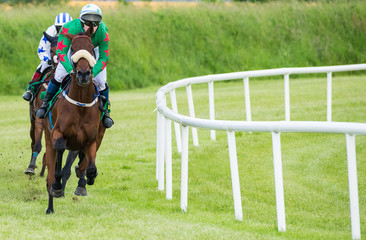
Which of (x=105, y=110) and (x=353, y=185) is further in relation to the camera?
(x=105, y=110)

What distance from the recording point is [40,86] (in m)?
8.67

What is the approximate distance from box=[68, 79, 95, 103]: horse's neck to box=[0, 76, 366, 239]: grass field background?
113 cm

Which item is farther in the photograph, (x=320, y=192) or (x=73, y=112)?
(x=320, y=192)

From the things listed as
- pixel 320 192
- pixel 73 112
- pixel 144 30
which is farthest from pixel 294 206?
pixel 144 30

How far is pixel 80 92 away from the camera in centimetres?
662

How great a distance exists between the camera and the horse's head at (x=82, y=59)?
20.5 feet

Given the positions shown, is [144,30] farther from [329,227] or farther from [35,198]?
[329,227]

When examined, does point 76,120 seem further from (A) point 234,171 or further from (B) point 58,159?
(A) point 234,171

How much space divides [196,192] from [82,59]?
85.8 inches

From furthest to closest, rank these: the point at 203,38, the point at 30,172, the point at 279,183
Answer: the point at 203,38
the point at 30,172
the point at 279,183

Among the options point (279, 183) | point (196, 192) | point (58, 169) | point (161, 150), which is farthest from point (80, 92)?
point (279, 183)

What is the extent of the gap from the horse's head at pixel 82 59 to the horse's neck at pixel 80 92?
19cm

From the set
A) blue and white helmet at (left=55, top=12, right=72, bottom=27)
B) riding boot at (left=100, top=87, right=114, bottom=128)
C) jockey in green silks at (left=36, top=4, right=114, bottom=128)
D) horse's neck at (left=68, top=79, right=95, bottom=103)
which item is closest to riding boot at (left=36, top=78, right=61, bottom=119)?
jockey in green silks at (left=36, top=4, right=114, bottom=128)

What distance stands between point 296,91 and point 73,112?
1270cm
